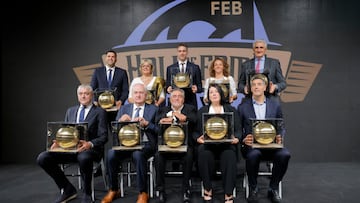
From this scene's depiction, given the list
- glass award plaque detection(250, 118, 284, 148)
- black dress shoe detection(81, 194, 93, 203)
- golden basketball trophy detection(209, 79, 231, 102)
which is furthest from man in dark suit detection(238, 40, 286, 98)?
black dress shoe detection(81, 194, 93, 203)

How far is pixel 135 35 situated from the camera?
5680 millimetres

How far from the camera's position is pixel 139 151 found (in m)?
3.50

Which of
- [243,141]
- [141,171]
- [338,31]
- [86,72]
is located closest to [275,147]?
→ [243,141]

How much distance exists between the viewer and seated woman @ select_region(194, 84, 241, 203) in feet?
11.1

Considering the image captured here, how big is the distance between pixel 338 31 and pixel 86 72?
4275 mm

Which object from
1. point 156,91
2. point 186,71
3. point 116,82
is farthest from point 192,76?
point 116,82

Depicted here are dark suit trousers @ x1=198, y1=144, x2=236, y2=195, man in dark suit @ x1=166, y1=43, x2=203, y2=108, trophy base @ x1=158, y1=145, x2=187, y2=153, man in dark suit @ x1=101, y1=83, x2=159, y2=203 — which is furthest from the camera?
man in dark suit @ x1=166, y1=43, x2=203, y2=108

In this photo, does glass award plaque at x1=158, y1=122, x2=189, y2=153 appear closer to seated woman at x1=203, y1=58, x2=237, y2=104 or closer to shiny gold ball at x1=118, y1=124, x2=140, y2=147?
Result: shiny gold ball at x1=118, y1=124, x2=140, y2=147

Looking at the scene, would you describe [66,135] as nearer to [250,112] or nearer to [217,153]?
[217,153]

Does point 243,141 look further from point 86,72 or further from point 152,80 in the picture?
point 86,72

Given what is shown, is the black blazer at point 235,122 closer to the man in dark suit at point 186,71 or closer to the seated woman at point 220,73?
the seated woman at point 220,73

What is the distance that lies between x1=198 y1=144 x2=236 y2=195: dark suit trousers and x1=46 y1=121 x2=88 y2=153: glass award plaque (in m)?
1.22

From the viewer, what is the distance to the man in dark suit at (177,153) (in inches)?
138

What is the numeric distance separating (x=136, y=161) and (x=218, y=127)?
93 cm
